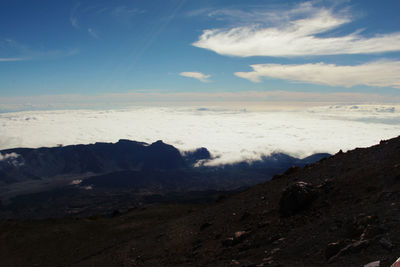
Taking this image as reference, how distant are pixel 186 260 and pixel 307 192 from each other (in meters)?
11.2

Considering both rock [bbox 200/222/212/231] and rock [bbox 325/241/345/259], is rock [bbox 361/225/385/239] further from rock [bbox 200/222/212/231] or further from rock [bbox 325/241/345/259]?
rock [bbox 200/222/212/231]

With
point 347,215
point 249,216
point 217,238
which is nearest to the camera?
point 347,215

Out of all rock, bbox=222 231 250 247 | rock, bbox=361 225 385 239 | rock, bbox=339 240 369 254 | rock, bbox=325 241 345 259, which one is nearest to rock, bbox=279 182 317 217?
rock, bbox=222 231 250 247

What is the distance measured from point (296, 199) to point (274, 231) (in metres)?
3.58

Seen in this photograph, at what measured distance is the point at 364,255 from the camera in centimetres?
1145

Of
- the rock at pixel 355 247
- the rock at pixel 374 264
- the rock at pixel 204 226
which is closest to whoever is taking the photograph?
the rock at pixel 374 264

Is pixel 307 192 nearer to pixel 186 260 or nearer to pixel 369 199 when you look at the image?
pixel 369 199

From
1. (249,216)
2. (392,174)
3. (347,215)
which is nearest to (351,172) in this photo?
(392,174)

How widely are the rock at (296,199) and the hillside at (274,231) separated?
3.1 inches

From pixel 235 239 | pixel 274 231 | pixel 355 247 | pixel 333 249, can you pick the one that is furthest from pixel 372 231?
pixel 235 239

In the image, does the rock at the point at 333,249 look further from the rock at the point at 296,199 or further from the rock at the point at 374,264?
the rock at the point at 296,199

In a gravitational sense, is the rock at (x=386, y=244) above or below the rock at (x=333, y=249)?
above

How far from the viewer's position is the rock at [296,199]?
20.4 m

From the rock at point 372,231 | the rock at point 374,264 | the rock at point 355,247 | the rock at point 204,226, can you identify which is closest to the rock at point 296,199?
the rock at point 372,231
